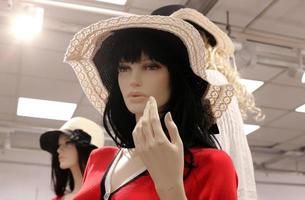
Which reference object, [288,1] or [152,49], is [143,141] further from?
[288,1]

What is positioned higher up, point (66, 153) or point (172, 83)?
point (172, 83)

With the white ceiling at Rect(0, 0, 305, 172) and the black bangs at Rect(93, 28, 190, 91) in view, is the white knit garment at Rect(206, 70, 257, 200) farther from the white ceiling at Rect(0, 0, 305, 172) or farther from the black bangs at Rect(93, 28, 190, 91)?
the white ceiling at Rect(0, 0, 305, 172)

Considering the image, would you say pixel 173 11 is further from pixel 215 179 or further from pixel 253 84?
pixel 253 84

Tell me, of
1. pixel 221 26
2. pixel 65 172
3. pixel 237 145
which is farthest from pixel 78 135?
pixel 221 26

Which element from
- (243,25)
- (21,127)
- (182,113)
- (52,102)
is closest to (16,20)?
(243,25)

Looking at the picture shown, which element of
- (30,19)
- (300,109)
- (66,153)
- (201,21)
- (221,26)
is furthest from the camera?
(300,109)

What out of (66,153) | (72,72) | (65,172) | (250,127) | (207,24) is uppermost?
(207,24)

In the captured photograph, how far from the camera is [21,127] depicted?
578cm

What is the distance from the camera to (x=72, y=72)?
13.7 ft

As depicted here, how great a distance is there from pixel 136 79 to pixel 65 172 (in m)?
1.43

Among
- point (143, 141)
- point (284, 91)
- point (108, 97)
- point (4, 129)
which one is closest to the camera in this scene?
point (143, 141)

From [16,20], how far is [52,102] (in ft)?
6.83

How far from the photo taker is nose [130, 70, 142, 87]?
87cm

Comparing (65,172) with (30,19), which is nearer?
(65,172)
